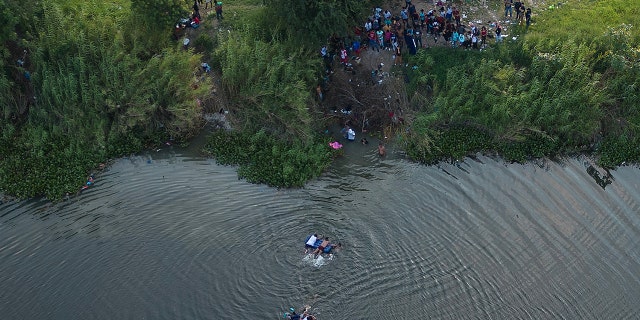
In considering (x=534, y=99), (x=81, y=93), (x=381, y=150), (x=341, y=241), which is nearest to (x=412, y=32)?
(x=534, y=99)

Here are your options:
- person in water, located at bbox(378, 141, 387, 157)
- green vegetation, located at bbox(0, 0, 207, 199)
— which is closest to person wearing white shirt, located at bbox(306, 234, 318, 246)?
person in water, located at bbox(378, 141, 387, 157)

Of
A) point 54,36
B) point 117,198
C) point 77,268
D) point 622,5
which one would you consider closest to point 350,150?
point 117,198

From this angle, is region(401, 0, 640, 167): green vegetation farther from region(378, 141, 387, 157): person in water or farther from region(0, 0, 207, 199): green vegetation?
region(0, 0, 207, 199): green vegetation

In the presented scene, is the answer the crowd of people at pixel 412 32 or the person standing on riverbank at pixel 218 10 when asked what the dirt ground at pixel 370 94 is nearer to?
the crowd of people at pixel 412 32

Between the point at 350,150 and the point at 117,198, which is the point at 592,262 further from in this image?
the point at 117,198

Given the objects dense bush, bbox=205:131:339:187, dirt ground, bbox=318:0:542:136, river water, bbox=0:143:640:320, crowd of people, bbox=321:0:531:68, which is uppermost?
crowd of people, bbox=321:0:531:68
